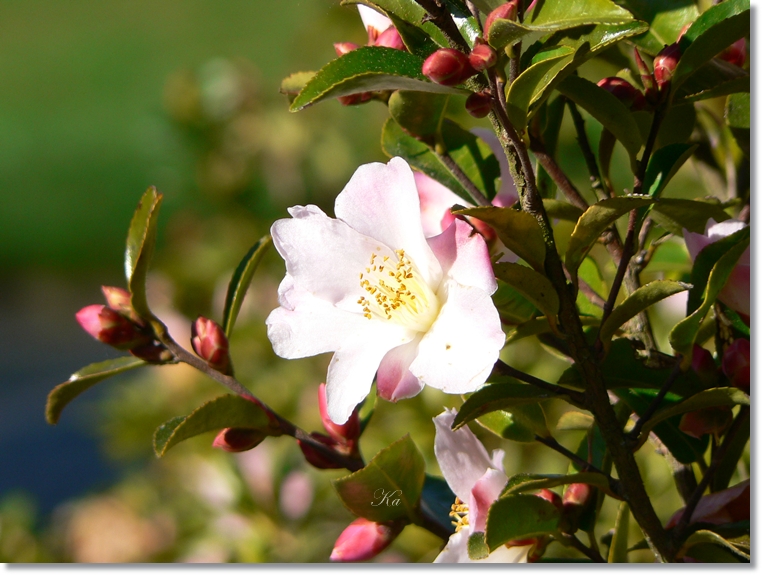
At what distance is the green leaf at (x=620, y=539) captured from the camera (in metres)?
A: 0.60

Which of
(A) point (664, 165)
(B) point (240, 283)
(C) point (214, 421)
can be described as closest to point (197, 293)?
(B) point (240, 283)

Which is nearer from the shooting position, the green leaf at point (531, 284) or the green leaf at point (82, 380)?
the green leaf at point (531, 284)

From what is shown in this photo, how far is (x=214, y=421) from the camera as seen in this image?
550mm

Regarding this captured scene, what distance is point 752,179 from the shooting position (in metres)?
0.62

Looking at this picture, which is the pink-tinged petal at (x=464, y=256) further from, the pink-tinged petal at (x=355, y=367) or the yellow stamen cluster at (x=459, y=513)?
the yellow stamen cluster at (x=459, y=513)

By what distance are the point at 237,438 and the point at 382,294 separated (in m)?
0.16

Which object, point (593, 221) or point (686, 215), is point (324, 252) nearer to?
point (593, 221)

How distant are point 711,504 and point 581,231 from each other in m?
0.25

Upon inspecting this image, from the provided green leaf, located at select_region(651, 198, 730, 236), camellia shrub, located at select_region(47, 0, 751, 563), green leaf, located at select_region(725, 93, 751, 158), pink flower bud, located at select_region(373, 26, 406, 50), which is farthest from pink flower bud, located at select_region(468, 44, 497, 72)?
green leaf, located at select_region(725, 93, 751, 158)

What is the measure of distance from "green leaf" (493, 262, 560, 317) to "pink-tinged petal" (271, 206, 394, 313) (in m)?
0.10

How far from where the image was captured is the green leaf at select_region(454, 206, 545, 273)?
16.6 inches

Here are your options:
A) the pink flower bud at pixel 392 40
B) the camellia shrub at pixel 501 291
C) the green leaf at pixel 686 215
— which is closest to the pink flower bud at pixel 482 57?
the camellia shrub at pixel 501 291

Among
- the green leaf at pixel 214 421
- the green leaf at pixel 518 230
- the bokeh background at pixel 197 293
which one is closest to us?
the green leaf at pixel 518 230

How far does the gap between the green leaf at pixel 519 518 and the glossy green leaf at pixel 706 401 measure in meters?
0.08
